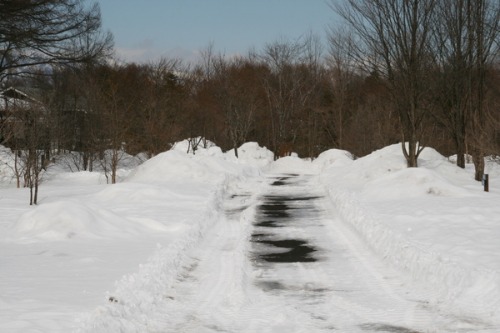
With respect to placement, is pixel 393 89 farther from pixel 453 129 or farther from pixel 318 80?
pixel 318 80

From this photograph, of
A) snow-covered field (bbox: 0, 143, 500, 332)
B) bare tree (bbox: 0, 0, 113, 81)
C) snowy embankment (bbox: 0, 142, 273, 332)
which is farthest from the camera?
bare tree (bbox: 0, 0, 113, 81)

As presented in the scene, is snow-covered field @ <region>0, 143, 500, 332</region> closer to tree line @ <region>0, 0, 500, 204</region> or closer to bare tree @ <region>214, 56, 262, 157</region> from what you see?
tree line @ <region>0, 0, 500, 204</region>

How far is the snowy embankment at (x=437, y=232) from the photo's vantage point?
7273mm

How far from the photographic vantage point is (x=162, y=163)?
26.2m

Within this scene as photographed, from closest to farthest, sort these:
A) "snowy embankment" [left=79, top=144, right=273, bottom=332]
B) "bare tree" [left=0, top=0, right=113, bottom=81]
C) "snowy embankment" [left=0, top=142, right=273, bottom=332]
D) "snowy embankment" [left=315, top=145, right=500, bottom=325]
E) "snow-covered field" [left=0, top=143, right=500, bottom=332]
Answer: "snowy embankment" [left=79, top=144, right=273, bottom=332]
"snowy embankment" [left=0, top=142, right=273, bottom=332]
"snow-covered field" [left=0, top=143, right=500, bottom=332]
"snowy embankment" [left=315, top=145, right=500, bottom=325]
"bare tree" [left=0, top=0, right=113, bottom=81]

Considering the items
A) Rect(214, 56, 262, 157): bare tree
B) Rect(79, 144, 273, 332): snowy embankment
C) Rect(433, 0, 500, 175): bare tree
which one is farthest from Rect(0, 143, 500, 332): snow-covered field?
Rect(214, 56, 262, 157): bare tree

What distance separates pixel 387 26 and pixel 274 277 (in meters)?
15.9

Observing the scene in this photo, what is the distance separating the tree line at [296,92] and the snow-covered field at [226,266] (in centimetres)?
646

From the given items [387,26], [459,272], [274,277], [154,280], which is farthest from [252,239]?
[387,26]

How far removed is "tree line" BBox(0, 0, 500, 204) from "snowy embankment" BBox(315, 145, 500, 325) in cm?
394

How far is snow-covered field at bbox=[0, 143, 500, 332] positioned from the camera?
6.47 meters

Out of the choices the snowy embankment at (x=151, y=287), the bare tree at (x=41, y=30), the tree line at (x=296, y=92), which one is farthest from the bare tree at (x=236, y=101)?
the snowy embankment at (x=151, y=287)

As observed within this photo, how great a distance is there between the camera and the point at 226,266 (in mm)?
9430

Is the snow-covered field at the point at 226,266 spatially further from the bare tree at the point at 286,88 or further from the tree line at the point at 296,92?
the bare tree at the point at 286,88
